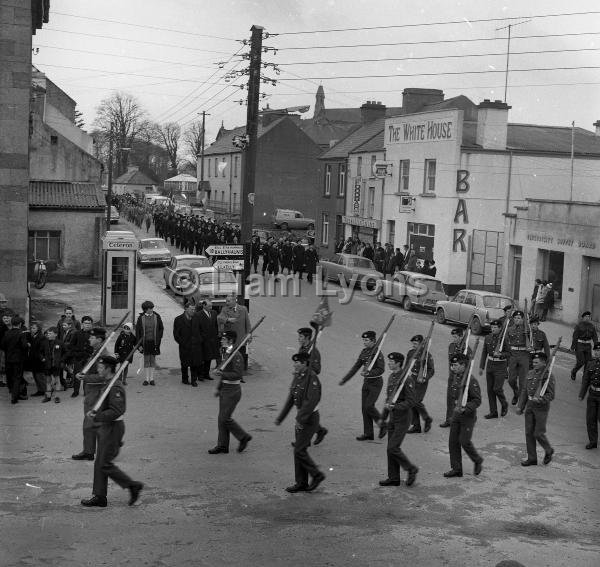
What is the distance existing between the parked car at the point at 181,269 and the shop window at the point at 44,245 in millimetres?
4485

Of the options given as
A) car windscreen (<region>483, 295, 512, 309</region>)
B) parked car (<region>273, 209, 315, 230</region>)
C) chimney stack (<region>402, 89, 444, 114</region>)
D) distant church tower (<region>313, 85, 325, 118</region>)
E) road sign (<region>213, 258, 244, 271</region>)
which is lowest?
car windscreen (<region>483, 295, 512, 309</region>)

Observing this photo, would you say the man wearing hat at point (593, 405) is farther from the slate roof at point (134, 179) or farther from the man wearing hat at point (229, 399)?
the slate roof at point (134, 179)

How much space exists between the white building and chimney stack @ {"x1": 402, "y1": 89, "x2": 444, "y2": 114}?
6.62 meters

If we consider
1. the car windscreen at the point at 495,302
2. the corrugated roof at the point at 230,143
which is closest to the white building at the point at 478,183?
the car windscreen at the point at 495,302

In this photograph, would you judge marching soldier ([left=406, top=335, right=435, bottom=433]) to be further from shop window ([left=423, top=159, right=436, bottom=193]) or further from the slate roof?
the slate roof

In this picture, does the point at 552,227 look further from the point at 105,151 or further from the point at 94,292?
the point at 105,151

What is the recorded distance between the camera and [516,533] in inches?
375

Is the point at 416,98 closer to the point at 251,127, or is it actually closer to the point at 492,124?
the point at 492,124

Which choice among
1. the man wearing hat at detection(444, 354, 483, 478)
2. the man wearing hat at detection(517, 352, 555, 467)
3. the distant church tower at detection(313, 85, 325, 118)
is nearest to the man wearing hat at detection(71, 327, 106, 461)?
the man wearing hat at detection(444, 354, 483, 478)

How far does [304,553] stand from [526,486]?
4.04 metres

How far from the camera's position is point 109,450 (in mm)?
9844

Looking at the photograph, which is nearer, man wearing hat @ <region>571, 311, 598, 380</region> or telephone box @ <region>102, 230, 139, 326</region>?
man wearing hat @ <region>571, 311, 598, 380</region>

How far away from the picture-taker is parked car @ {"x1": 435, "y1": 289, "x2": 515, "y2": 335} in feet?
85.7

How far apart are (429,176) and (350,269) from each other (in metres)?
6.37
